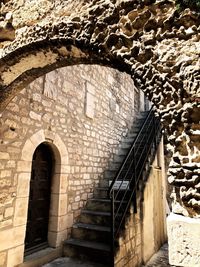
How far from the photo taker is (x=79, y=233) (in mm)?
3645

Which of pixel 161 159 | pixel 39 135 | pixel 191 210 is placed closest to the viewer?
pixel 191 210

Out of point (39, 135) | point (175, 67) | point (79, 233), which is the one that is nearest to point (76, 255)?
point (79, 233)

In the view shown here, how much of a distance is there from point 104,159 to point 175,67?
13.5ft

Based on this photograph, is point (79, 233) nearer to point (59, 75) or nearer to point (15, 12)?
point (59, 75)

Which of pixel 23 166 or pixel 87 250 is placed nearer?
pixel 23 166

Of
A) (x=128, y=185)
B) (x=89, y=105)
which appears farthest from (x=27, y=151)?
(x=89, y=105)

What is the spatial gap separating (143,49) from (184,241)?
3.36ft

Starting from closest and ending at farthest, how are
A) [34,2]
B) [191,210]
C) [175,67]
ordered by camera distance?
[191,210] < [175,67] < [34,2]

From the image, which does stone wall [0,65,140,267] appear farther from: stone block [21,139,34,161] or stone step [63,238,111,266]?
Answer: stone step [63,238,111,266]

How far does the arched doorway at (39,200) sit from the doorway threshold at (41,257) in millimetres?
86

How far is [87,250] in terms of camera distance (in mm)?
3230

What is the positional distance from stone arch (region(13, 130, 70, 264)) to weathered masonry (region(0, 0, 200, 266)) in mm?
1473

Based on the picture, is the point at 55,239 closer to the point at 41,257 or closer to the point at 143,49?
the point at 41,257

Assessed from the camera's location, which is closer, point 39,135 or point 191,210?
point 191,210
